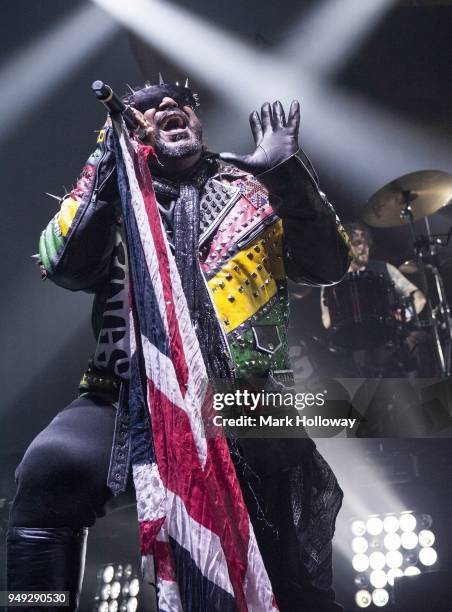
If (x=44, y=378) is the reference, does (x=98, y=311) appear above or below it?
below

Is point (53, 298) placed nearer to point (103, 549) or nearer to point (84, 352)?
point (84, 352)

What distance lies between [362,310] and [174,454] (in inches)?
186

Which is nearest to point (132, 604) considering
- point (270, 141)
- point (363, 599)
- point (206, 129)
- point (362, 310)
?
point (363, 599)

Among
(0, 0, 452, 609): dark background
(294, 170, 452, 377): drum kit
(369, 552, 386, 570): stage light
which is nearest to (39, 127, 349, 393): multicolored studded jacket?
(0, 0, 452, 609): dark background

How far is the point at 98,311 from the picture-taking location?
2.07 m

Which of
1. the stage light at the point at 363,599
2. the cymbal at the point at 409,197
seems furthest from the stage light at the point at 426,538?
the cymbal at the point at 409,197

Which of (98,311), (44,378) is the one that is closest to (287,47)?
(44,378)

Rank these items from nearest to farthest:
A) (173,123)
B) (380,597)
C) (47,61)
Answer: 1. (173,123)
2. (380,597)
3. (47,61)

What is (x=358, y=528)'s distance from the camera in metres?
3.80

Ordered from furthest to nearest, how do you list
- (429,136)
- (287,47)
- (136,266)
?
(429,136)
(287,47)
(136,266)

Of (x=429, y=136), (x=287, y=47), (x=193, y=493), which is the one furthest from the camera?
(x=429, y=136)

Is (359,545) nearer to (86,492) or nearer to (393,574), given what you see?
(393,574)

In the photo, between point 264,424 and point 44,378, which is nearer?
point 264,424

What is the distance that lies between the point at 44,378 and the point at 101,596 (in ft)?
6.81
